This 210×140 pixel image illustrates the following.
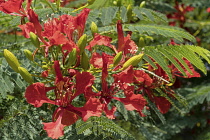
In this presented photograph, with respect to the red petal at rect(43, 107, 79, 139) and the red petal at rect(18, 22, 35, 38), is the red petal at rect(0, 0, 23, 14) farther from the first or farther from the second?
the red petal at rect(43, 107, 79, 139)

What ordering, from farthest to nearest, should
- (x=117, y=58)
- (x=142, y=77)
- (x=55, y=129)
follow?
(x=142, y=77) < (x=117, y=58) < (x=55, y=129)

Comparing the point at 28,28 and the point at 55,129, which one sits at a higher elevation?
the point at 28,28

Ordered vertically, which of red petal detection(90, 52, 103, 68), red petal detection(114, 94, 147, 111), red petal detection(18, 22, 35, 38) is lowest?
red petal detection(114, 94, 147, 111)

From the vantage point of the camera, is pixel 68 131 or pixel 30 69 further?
pixel 30 69

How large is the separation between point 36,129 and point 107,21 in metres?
0.70

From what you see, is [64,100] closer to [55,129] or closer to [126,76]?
[55,129]

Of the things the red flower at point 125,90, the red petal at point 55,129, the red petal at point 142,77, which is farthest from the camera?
the red petal at point 142,77

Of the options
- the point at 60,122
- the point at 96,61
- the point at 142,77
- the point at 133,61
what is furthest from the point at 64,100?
the point at 142,77

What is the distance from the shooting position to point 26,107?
80.2 inches

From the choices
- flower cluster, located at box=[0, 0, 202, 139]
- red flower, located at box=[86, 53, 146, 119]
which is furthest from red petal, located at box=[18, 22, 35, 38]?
red flower, located at box=[86, 53, 146, 119]

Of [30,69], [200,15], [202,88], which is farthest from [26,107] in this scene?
[200,15]

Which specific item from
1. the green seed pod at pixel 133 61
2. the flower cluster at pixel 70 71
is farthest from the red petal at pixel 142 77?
the green seed pod at pixel 133 61

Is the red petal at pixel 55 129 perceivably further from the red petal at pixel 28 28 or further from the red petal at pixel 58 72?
the red petal at pixel 28 28

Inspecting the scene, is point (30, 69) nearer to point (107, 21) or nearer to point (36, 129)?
point (36, 129)
